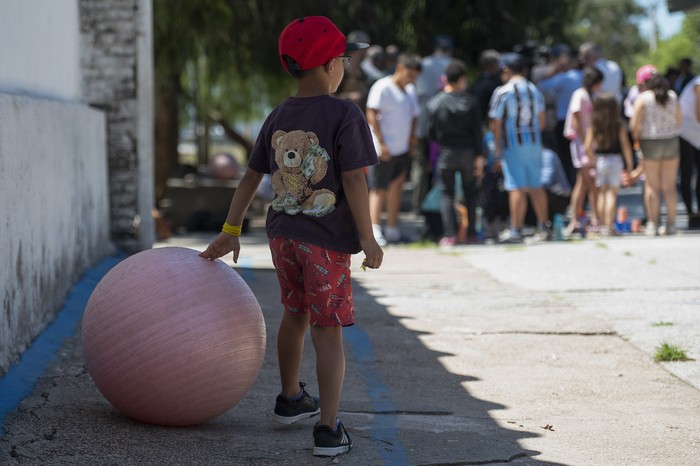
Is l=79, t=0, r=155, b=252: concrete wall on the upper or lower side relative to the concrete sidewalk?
upper

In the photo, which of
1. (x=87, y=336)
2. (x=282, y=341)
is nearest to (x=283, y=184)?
(x=282, y=341)

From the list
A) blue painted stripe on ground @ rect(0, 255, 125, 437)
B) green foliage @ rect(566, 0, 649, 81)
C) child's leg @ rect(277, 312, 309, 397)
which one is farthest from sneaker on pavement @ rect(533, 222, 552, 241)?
green foliage @ rect(566, 0, 649, 81)

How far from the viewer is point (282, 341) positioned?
16.8ft

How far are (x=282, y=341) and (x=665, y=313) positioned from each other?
12.9 feet

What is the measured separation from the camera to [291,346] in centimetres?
510

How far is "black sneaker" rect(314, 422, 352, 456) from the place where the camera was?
4.67 meters

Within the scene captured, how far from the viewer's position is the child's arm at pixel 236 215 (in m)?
5.03

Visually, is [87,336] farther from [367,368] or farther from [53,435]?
[367,368]

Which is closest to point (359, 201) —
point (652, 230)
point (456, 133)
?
point (456, 133)

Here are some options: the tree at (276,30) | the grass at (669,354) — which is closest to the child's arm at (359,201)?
the grass at (669,354)

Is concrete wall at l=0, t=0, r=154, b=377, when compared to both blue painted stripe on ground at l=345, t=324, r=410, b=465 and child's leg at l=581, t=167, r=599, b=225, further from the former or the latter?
child's leg at l=581, t=167, r=599, b=225

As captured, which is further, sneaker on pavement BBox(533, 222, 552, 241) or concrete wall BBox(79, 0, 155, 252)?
sneaker on pavement BBox(533, 222, 552, 241)

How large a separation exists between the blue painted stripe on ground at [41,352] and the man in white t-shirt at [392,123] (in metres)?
5.02

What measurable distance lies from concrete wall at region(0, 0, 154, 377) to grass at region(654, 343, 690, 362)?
3505mm
